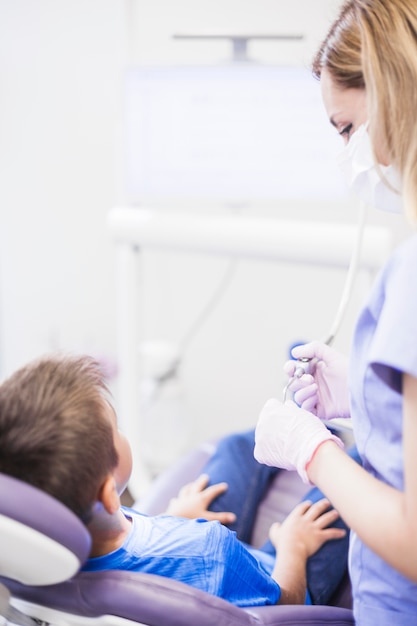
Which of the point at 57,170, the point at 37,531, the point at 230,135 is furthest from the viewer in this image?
the point at 57,170

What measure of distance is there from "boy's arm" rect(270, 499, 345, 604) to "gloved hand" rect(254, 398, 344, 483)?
0.93 feet

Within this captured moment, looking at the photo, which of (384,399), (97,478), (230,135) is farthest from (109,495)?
(230,135)

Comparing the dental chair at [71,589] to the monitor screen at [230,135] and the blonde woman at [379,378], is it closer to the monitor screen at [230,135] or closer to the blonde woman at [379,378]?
the blonde woman at [379,378]

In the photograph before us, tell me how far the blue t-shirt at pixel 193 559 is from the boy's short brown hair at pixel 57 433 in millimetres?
101

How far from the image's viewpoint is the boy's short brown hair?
781 mm

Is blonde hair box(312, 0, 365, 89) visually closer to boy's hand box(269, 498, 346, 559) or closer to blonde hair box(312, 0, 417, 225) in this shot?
blonde hair box(312, 0, 417, 225)

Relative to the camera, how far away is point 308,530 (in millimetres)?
1262

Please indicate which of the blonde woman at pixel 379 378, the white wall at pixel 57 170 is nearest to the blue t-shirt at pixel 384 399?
the blonde woman at pixel 379 378

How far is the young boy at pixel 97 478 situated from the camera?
0.78 meters

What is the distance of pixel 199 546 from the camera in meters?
0.94

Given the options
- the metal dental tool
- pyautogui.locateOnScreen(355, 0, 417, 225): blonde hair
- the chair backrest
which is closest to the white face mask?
pyautogui.locateOnScreen(355, 0, 417, 225): blonde hair

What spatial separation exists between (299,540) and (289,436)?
438mm

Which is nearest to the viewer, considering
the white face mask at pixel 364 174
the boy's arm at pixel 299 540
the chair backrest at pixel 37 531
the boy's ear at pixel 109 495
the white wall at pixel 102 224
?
the chair backrest at pixel 37 531

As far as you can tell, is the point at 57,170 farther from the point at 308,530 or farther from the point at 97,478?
the point at 97,478
